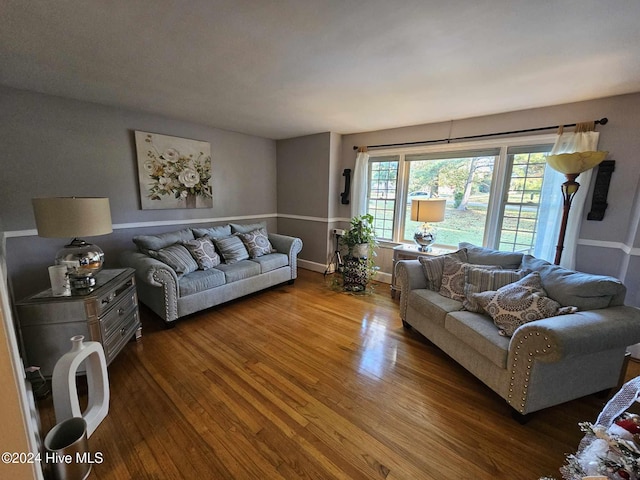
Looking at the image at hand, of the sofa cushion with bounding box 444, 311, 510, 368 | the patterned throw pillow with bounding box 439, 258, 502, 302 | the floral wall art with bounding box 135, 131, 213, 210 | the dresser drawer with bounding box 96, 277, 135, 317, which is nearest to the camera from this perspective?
the sofa cushion with bounding box 444, 311, 510, 368

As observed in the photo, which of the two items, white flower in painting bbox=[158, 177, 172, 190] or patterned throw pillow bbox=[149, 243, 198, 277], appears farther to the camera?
white flower in painting bbox=[158, 177, 172, 190]

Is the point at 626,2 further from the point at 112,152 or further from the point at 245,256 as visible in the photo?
the point at 112,152

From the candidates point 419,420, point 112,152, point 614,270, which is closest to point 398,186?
point 614,270

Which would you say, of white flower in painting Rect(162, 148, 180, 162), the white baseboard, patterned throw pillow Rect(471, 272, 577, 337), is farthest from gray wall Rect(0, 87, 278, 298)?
patterned throw pillow Rect(471, 272, 577, 337)

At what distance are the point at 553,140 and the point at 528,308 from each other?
2.05 m

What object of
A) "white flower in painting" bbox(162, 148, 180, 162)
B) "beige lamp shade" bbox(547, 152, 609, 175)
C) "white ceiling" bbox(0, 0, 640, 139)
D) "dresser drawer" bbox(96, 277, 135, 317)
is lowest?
"dresser drawer" bbox(96, 277, 135, 317)

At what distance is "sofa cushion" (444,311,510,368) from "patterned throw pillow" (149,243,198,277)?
265cm

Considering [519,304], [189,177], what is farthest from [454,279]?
[189,177]

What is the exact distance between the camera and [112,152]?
2984 mm

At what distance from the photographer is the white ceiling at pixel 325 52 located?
135 cm

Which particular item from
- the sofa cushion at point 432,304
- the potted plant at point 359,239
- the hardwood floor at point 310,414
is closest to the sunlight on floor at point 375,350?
the hardwood floor at point 310,414

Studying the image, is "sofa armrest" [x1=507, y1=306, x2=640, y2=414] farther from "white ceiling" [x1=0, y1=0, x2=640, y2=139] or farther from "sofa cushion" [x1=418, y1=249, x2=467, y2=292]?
"white ceiling" [x1=0, y1=0, x2=640, y2=139]

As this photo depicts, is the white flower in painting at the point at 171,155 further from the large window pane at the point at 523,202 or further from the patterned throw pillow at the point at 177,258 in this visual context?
the large window pane at the point at 523,202

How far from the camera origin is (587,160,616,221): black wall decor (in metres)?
2.46
